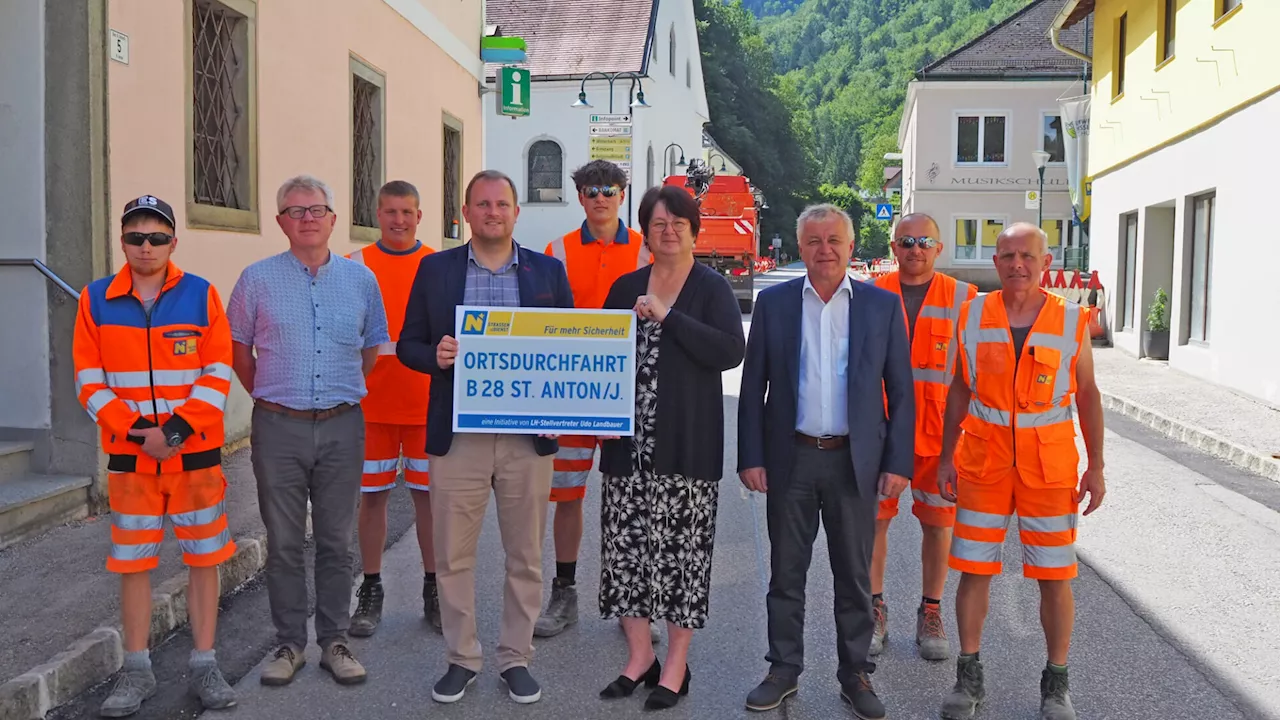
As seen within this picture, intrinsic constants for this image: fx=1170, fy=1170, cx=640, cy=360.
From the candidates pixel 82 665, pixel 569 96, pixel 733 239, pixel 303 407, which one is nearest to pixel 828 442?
pixel 303 407

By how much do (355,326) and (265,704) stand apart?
4.94ft

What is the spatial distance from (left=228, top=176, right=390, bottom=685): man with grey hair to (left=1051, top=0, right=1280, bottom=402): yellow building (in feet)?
37.3

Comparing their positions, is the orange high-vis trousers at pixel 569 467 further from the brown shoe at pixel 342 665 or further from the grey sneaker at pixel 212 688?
the grey sneaker at pixel 212 688

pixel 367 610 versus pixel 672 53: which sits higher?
pixel 672 53

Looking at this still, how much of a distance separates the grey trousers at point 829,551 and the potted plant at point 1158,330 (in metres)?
15.2

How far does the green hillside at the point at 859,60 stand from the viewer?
366ft

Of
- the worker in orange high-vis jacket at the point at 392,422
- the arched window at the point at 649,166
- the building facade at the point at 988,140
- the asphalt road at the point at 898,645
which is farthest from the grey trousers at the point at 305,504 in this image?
the building facade at the point at 988,140

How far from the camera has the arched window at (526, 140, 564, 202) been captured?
36906mm

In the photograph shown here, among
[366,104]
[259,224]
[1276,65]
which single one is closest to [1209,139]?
[1276,65]

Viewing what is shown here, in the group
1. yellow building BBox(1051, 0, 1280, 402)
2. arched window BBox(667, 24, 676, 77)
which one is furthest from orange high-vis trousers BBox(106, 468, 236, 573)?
arched window BBox(667, 24, 676, 77)

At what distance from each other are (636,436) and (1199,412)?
9.85 m

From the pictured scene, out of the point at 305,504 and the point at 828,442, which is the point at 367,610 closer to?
the point at 305,504

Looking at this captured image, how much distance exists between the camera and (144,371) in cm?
423

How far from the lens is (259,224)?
10078 millimetres
